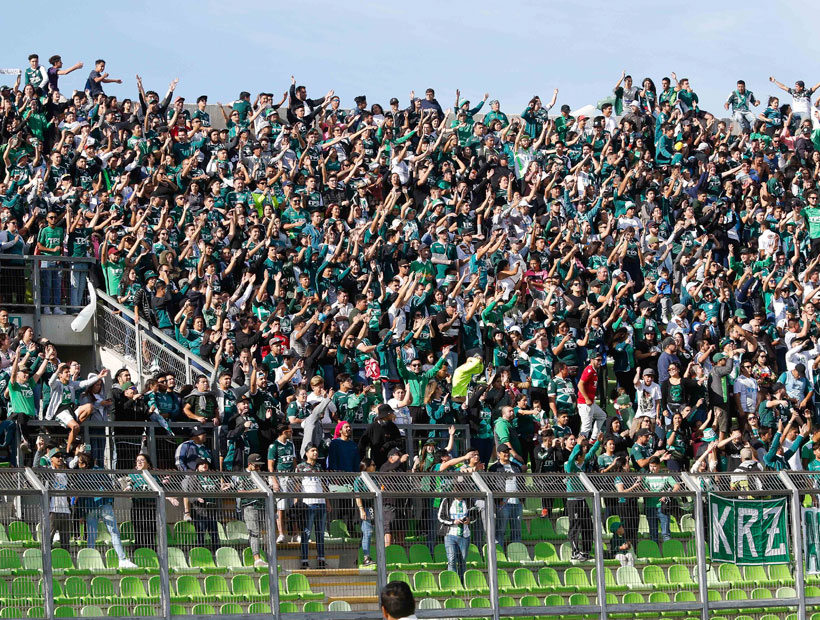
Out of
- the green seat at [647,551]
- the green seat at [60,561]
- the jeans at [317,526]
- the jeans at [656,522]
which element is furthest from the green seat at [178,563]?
the jeans at [656,522]

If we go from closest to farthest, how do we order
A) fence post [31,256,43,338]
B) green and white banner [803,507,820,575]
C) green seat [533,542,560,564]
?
1. green seat [533,542,560,564]
2. green and white banner [803,507,820,575]
3. fence post [31,256,43,338]

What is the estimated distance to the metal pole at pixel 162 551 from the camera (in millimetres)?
11836

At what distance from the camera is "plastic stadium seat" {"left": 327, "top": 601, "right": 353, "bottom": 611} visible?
12531mm

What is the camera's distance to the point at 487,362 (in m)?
21.3

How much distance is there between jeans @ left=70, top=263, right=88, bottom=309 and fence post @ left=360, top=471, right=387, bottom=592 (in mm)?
8586

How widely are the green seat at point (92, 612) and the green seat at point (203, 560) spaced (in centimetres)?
81

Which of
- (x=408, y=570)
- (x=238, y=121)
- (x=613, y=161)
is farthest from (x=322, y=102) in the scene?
(x=408, y=570)

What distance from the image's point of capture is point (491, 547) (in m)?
13.1

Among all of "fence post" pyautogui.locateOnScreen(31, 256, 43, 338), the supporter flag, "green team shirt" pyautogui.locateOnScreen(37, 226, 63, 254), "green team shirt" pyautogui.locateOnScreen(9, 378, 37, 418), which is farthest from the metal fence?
"green team shirt" pyautogui.locateOnScreen(37, 226, 63, 254)

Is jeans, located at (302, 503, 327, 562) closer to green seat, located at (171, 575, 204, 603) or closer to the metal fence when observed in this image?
the metal fence

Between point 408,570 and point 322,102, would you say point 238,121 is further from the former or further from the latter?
point 408,570

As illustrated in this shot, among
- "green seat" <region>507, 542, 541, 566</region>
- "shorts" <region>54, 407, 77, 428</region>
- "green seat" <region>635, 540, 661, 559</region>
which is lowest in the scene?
"green seat" <region>635, 540, 661, 559</region>

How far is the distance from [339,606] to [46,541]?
2417mm

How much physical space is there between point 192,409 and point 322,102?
10886 mm
